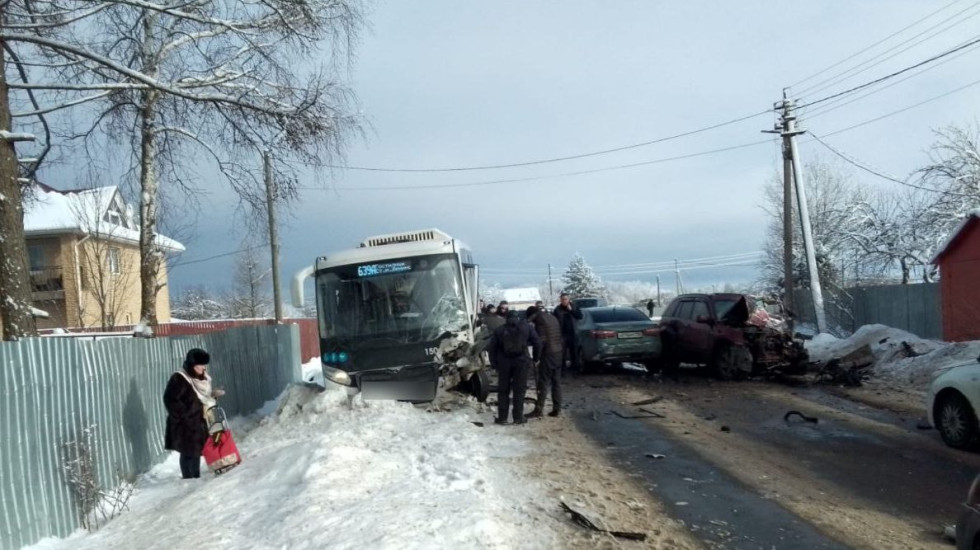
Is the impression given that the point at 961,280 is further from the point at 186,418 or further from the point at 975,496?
the point at 186,418

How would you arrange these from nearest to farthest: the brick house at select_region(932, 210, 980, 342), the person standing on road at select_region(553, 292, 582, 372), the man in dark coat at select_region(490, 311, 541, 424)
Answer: the man in dark coat at select_region(490, 311, 541, 424) < the person standing on road at select_region(553, 292, 582, 372) < the brick house at select_region(932, 210, 980, 342)

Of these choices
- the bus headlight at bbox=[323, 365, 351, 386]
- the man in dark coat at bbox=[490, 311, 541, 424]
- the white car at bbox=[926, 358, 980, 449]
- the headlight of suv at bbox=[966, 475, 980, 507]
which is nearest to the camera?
the headlight of suv at bbox=[966, 475, 980, 507]

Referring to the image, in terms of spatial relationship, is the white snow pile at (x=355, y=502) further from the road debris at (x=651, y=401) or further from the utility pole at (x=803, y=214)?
the utility pole at (x=803, y=214)

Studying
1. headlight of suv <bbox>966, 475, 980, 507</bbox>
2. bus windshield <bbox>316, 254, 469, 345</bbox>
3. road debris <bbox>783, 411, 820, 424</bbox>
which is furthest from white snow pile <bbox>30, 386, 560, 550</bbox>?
road debris <bbox>783, 411, 820, 424</bbox>

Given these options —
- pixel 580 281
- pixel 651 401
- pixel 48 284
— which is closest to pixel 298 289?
pixel 651 401

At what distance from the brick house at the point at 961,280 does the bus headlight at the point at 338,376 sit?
16839 mm

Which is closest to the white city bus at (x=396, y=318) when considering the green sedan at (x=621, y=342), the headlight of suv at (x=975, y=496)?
the green sedan at (x=621, y=342)

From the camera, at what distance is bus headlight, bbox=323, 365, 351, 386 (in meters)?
12.4

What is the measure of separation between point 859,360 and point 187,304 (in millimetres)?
65308

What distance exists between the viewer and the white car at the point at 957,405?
29.6 feet

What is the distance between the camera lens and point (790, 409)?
12688 mm

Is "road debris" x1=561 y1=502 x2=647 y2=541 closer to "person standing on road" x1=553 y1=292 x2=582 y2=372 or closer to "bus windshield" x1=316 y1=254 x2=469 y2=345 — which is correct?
"bus windshield" x1=316 y1=254 x2=469 y2=345

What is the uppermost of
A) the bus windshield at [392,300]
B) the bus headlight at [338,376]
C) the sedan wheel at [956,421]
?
the bus windshield at [392,300]

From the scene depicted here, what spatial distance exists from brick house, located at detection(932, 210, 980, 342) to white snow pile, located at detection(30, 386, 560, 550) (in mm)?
Answer: 16788
